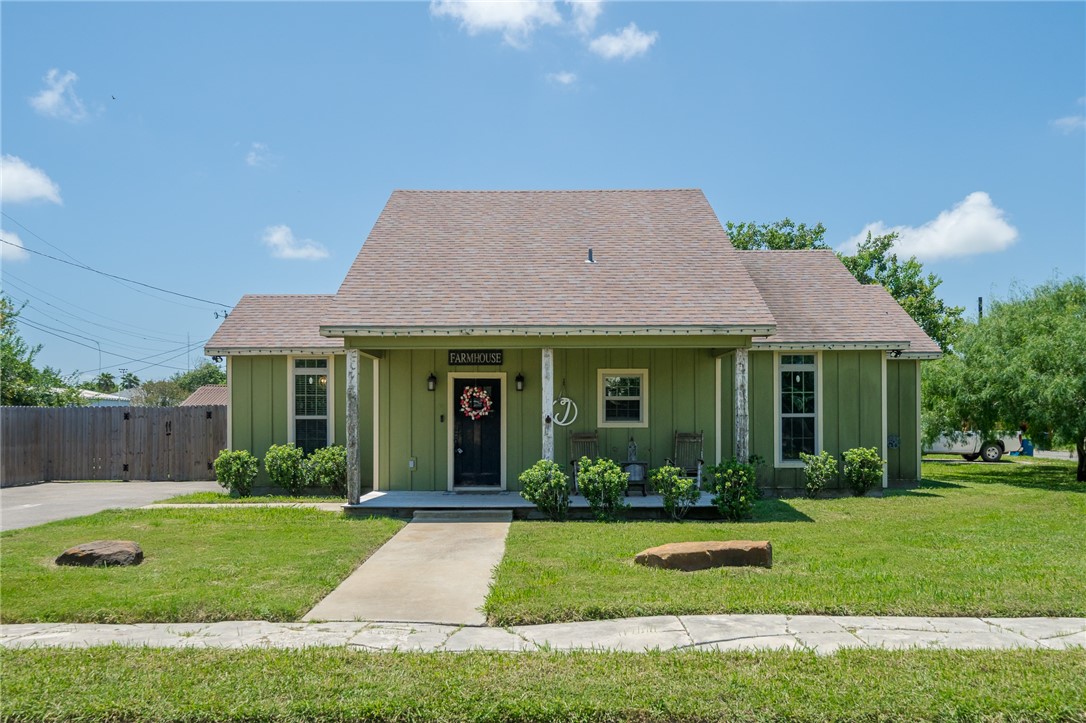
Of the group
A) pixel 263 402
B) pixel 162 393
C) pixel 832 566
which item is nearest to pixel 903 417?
pixel 832 566

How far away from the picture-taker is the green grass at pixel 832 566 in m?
5.72

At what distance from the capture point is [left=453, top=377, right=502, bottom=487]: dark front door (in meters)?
12.5

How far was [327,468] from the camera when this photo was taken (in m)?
12.8

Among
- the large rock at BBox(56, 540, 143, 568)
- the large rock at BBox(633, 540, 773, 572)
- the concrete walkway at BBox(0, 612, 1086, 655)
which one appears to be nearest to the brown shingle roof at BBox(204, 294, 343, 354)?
the large rock at BBox(56, 540, 143, 568)

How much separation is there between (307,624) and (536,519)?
5.33m

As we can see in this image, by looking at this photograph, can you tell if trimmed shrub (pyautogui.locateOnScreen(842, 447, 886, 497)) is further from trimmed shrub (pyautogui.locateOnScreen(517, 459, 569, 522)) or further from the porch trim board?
the porch trim board

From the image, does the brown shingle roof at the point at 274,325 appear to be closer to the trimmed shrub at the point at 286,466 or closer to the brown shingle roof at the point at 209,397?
the trimmed shrub at the point at 286,466

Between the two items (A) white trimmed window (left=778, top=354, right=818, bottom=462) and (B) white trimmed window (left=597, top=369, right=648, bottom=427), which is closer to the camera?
(B) white trimmed window (left=597, top=369, right=648, bottom=427)

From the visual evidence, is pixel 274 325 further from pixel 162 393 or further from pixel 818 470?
pixel 162 393

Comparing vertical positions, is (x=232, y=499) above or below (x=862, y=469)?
below

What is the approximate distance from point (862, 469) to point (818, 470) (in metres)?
0.79

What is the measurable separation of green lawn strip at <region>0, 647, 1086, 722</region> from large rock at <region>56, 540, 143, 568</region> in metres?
2.60

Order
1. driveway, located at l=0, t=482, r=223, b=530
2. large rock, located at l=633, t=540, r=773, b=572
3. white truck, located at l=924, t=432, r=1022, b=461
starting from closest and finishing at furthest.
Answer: large rock, located at l=633, t=540, r=773, b=572, driveway, located at l=0, t=482, r=223, b=530, white truck, located at l=924, t=432, r=1022, b=461

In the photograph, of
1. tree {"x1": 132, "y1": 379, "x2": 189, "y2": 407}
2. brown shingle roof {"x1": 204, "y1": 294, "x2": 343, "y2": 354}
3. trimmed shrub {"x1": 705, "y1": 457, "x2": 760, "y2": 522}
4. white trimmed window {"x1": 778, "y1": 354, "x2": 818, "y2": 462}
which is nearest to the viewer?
trimmed shrub {"x1": 705, "y1": 457, "x2": 760, "y2": 522}
